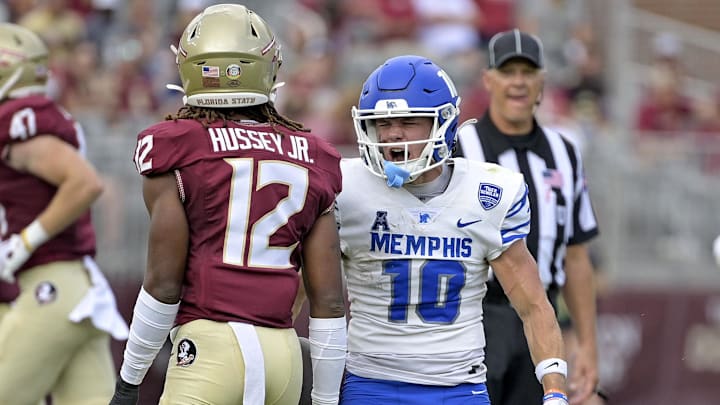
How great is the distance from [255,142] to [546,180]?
6.51 ft

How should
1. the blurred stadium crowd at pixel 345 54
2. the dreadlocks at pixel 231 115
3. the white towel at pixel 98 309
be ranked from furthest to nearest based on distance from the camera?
the blurred stadium crowd at pixel 345 54
the white towel at pixel 98 309
the dreadlocks at pixel 231 115

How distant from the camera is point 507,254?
168 inches

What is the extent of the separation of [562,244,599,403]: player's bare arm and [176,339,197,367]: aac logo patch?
242cm

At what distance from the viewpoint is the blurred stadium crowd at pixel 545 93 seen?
1046 centimetres

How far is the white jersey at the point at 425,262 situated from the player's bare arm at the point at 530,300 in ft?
0.15

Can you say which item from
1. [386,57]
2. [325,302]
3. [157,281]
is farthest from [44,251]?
[386,57]

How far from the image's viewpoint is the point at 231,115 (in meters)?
4.03

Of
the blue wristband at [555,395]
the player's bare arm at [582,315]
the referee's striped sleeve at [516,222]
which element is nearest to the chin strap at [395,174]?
the referee's striped sleeve at [516,222]

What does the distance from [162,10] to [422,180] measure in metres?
8.32

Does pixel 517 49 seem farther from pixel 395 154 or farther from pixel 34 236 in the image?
pixel 34 236

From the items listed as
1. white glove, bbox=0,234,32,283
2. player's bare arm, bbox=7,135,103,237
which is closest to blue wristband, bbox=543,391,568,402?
player's bare arm, bbox=7,135,103,237

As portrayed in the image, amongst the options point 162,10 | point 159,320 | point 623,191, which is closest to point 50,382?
point 159,320

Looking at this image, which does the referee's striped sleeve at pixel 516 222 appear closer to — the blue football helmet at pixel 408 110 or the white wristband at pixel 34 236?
the blue football helmet at pixel 408 110

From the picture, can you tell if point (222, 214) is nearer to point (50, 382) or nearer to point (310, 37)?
point (50, 382)
